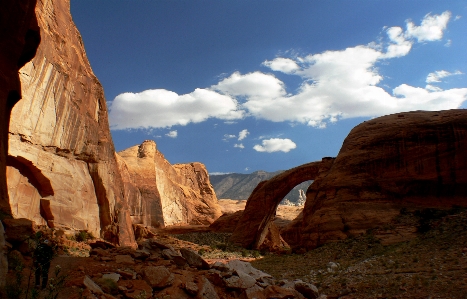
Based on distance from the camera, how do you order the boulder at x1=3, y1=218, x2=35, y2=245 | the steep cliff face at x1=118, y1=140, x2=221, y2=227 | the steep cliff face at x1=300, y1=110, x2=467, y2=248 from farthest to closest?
the steep cliff face at x1=118, y1=140, x2=221, y2=227
the steep cliff face at x1=300, y1=110, x2=467, y2=248
the boulder at x1=3, y1=218, x2=35, y2=245

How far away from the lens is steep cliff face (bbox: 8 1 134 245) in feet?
65.5

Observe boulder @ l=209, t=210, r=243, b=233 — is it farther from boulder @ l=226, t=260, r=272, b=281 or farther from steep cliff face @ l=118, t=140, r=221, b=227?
boulder @ l=226, t=260, r=272, b=281

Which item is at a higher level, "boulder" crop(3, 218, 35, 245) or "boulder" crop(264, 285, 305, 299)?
"boulder" crop(3, 218, 35, 245)

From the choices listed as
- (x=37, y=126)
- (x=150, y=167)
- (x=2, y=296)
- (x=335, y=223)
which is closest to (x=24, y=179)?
(x=37, y=126)

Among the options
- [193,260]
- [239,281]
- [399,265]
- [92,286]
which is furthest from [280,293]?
[399,265]

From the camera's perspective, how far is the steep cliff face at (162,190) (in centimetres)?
4984

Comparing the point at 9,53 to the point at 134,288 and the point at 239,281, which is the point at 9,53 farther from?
the point at 239,281

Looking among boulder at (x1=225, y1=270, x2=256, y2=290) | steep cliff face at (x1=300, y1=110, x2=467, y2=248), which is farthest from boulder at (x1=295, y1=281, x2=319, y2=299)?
steep cliff face at (x1=300, y1=110, x2=467, y2=248)

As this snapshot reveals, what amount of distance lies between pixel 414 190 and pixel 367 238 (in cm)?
538

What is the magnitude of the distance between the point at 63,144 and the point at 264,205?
63.7ft

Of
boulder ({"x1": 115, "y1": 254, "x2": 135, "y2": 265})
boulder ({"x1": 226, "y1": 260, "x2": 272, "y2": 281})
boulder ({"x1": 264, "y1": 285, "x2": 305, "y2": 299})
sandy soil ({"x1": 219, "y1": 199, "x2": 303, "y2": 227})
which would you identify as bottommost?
sandy soil ({"x1": 219, "y1": 199, "x2": 303, "y2": 227})

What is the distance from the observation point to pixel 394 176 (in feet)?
74.3

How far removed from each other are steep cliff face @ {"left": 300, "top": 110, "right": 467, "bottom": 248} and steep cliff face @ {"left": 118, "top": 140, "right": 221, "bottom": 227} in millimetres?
30644

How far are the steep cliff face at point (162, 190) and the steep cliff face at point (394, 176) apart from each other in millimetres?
30644
